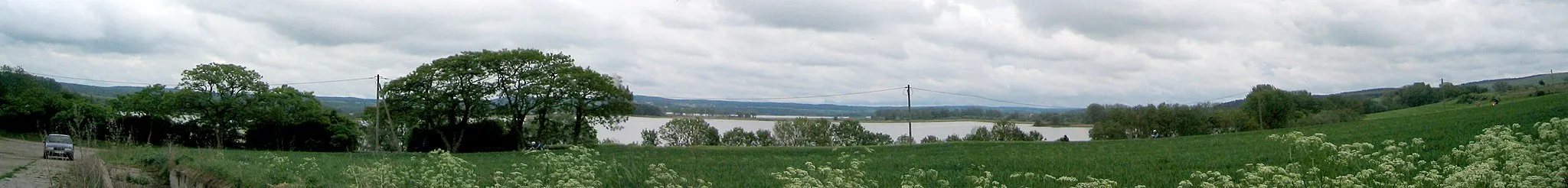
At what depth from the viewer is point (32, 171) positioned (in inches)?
815

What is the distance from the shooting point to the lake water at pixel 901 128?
75.9 meters

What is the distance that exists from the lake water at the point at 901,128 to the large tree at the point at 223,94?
67.2 ft

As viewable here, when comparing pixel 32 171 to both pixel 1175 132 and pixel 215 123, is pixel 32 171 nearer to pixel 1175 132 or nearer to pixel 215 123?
pixel 215 123

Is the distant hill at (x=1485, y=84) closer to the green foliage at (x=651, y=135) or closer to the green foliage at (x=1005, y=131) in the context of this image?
the green foliage at (x=1005, y=131)

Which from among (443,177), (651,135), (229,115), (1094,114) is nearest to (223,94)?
(229,115)

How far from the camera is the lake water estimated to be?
7594cm

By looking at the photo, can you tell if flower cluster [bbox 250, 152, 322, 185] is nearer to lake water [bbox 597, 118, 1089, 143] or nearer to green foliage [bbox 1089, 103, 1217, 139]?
lake water [bbox 597, 118, 1089, 143]

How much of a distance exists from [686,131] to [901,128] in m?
18.3

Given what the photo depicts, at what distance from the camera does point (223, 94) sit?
57969 millimetres

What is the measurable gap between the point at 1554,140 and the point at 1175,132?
79968 mm

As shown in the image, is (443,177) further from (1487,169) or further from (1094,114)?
(1094,114)

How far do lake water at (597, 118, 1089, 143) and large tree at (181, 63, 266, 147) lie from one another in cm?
2049

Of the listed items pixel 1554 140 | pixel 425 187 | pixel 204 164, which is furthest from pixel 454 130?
pixel 1554 140

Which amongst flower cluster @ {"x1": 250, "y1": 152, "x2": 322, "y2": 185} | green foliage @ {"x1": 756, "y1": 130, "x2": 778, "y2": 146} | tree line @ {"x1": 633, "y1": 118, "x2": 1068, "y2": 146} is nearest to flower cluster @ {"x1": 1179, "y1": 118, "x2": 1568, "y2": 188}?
flower cluster @ {"x1": 250, "y1": 152, "x2": 322, "y2": 185}
